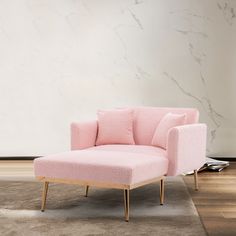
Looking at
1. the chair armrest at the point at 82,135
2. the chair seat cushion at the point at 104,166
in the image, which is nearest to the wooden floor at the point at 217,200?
the chair seat cushion at the point at 104,166

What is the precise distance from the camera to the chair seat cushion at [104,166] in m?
3.64

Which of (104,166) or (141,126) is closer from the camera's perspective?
(104,166)

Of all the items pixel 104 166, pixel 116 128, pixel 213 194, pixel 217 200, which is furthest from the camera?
pixel 116 128

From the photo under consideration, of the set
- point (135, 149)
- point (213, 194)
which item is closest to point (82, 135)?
point (135, 149)

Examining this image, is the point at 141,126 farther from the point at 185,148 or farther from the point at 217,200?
the point at 217,200

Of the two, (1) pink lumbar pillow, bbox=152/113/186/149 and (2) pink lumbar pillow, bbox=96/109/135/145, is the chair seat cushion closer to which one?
(1) pink lumbar pillow, bbox=152/113/186/149

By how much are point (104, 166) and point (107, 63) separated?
270 centimetres

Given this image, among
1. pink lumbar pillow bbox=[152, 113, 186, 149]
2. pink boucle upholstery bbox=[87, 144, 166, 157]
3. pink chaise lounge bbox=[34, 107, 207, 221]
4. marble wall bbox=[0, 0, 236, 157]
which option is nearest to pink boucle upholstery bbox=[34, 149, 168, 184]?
pink chaise lounge bbox=[34, 107, 207, 221]

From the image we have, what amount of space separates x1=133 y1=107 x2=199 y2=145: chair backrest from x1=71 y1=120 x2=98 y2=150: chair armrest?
1.20 feet

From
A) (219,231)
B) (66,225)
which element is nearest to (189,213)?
(219,231)

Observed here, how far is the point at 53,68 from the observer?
247 inches

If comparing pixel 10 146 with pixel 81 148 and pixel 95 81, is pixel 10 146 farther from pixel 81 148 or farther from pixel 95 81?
pixel 81 148

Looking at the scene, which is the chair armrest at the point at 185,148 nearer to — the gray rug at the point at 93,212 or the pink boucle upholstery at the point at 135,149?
the pink boucle upholstery at the point at 135,149

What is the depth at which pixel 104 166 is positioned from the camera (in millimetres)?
3691
